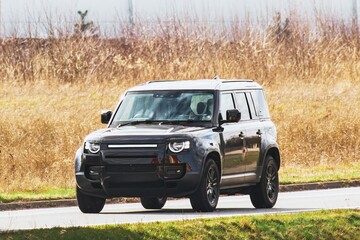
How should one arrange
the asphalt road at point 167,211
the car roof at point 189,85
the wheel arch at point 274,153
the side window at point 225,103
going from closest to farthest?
the asphalt road at point 167,211
the side window at point 225,103
the car roof at point 189,85
the wheel arch at point 274,153

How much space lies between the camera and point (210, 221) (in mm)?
16328

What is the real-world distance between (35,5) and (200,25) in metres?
6.35

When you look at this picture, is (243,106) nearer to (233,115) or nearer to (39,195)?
(233,115)

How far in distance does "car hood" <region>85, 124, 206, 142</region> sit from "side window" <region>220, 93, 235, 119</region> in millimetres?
998

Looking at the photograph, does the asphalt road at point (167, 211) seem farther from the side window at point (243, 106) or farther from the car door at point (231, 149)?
the side window at point (243, 106)

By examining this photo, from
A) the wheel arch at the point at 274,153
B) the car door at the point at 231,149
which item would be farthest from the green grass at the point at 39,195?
the car door at the point at 231,149

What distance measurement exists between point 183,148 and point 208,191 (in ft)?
2.83

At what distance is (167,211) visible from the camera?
21.6 meters

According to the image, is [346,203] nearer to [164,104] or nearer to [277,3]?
[164,104]

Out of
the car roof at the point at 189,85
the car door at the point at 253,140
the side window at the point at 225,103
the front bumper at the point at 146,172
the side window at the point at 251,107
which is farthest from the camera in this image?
the side window at the point at 251,107

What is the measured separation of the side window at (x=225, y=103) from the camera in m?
21.1

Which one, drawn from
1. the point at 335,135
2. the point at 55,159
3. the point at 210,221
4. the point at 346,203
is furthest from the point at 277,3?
the point at 210,221

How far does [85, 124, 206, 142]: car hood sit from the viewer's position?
19.5 m

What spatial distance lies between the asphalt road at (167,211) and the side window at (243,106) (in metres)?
1.48
